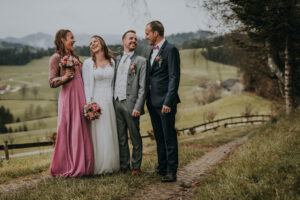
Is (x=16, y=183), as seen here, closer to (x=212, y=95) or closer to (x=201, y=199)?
(x=201, y=199)

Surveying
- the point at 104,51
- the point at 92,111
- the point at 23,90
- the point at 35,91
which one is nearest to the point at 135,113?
the point at 92,111

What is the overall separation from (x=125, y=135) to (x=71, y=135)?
0.95m

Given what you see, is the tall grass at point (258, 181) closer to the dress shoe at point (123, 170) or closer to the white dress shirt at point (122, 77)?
the dress shoe at point (123, 170)

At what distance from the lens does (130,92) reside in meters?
4.47

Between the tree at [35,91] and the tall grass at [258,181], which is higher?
the tall grass at [258,181]

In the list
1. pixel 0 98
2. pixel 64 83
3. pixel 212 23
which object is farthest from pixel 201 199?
pixel 0 98

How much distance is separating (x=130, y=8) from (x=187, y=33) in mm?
195214

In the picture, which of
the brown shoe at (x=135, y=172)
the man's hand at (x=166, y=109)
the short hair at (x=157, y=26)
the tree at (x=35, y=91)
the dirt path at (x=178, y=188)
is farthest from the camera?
the tree at (x=35, y=91)

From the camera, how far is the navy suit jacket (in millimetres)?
4149

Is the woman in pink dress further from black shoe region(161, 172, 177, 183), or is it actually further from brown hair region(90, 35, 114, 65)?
black shoe region(161, 172, 177, 183)

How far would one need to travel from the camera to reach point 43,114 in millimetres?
79312

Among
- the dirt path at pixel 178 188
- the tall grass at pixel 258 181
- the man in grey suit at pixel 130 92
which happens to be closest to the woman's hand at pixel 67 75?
the man in grey suit at pixel 130 92

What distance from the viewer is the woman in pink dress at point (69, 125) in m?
4.53

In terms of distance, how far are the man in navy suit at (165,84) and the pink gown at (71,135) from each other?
4.27 ft
